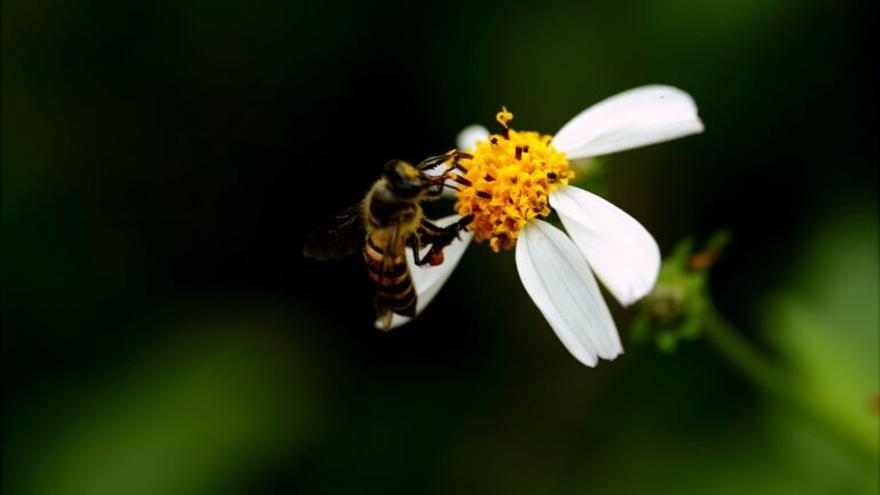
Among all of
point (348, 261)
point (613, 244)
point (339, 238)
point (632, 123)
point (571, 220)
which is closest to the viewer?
point (613, 244)

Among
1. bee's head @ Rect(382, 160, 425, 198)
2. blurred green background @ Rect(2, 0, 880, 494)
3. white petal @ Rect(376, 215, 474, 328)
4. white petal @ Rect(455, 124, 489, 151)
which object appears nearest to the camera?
bee's head @ Rect(382, 160, 425, 198)

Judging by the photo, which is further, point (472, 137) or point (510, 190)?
point (472, 137)

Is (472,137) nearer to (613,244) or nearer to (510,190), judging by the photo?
(510,190)

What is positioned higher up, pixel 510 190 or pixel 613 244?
pixel 510 190

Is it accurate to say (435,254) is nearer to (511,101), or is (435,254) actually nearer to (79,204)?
(511,101)

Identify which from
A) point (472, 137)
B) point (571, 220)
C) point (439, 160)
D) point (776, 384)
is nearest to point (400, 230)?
point (439, 160)

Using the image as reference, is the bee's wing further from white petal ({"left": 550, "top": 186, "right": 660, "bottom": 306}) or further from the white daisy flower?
white petal ({"left": 550, "top": 186, "right": 660, "bottom": 306})

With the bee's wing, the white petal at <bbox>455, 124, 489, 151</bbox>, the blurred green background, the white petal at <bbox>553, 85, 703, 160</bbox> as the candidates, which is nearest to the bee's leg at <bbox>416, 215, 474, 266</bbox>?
the bee's wing
